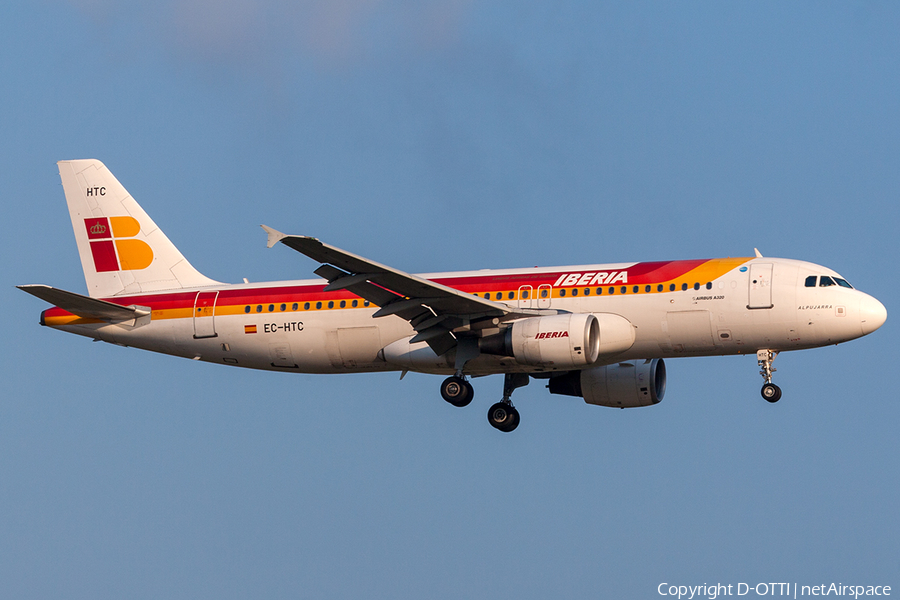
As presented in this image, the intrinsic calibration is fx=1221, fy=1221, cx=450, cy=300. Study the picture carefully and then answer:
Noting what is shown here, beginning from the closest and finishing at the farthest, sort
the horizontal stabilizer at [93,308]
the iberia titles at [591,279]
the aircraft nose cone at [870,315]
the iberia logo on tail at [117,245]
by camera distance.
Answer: the aircraft nose cone at [870,315], the iberia titles at [591,279], the horizontal stabilizer at [93,308], the iberia logo on tail at [117,245]

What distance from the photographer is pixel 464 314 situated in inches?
1505

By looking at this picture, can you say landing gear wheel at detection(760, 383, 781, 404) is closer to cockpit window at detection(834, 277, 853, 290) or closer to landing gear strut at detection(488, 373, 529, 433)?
cockpit window at detection(834, 277, 853, 290)

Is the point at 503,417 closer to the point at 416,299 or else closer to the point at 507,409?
the point at 507,409

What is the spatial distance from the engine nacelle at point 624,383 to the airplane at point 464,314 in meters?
0.05

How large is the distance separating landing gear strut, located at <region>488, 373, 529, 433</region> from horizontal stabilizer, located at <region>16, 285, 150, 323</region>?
12515mm

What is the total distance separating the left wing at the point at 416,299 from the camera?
35531mm

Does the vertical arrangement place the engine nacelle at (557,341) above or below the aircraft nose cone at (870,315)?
below

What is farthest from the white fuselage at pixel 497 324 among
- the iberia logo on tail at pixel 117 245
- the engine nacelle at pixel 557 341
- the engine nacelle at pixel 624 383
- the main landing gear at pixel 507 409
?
the engine nacelle at pixel 624 383

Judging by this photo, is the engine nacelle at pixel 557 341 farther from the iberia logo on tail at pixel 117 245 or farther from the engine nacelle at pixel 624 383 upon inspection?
the iberia logo on tail at pixel 117 245

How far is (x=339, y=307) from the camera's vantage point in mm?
40438

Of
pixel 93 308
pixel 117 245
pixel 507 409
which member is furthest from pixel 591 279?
pixel 117 245

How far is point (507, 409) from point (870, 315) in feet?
40.4

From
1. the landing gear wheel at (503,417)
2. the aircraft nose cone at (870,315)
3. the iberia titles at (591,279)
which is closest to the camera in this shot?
the aircraft nose cone at (870,315)

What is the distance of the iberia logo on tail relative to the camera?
146 ft
